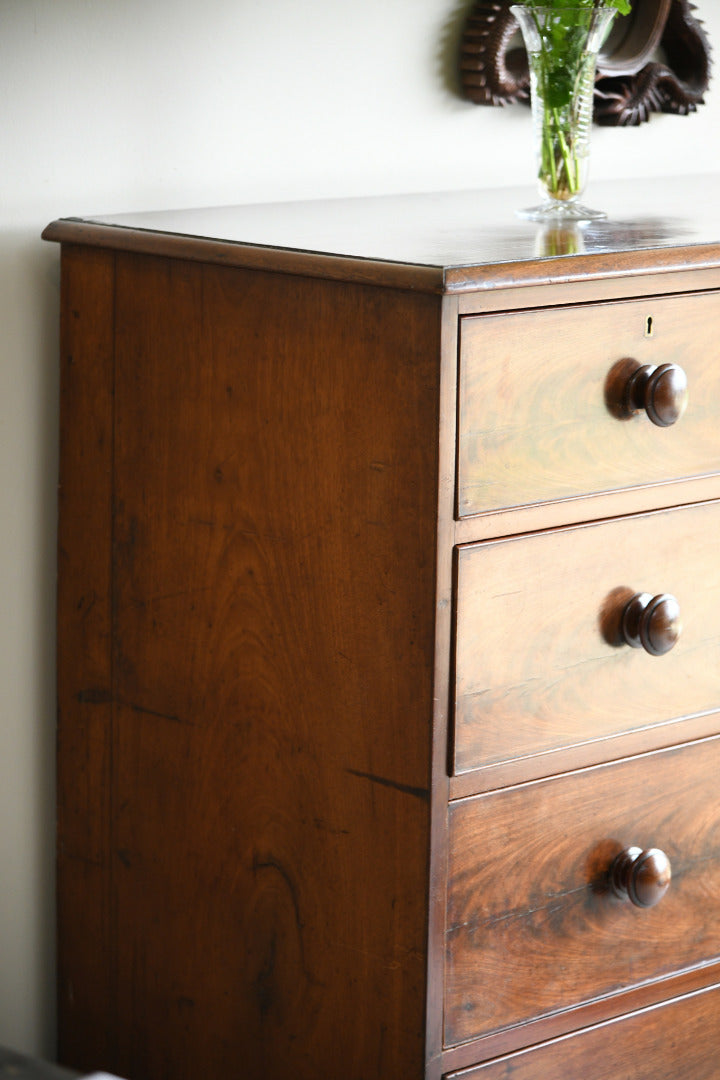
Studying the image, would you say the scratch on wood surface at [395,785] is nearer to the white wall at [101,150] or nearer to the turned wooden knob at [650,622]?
the turned wooden knob at [650,622]

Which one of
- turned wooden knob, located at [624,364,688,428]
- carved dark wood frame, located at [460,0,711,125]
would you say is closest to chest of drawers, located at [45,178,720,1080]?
turned wooden knob, located at [624,364,688,428]

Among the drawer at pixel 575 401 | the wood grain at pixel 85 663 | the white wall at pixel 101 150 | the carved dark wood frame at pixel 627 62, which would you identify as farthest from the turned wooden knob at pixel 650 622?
the carved dark wood frame at pixel 627 62

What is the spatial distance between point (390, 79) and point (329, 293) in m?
0.69

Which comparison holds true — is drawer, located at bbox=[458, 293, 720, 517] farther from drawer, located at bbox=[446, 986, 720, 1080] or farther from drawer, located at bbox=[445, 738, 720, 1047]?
drawer, located at bbox=[446, 986, 720, 1080]

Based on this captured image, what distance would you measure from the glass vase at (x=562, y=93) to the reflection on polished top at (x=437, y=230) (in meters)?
0.05

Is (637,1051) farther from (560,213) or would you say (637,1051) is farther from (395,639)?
(560,213)

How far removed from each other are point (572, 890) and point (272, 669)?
0.34 metres

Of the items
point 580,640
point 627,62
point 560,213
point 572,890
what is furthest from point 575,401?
point 627,62

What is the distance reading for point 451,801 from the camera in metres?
1.27

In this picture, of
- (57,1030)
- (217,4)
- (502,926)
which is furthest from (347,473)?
(57,1030)

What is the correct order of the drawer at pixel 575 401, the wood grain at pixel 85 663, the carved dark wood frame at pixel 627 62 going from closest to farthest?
the drawer at pixel 575 401 < the wood grain at pixel 85 663 < the carved dark wood frame at pixel 627 62

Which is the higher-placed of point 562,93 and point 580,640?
point 562,93

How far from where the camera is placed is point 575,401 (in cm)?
130

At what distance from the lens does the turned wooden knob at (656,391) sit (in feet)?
4.36
